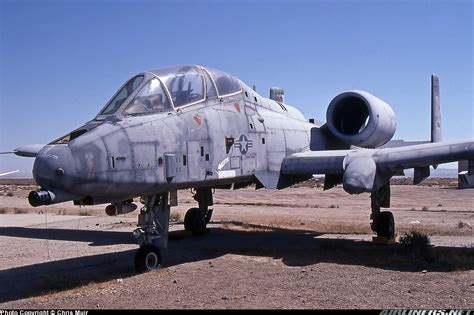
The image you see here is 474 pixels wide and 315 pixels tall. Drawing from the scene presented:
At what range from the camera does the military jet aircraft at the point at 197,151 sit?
8141mm

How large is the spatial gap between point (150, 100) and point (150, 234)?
8.25 ft

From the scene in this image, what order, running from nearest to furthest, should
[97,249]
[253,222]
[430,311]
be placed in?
[430,311], [97,249], [253,222]

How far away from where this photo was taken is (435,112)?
16.4 metres

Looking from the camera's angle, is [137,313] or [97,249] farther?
[97,249]

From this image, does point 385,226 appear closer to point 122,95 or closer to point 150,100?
point 150,100

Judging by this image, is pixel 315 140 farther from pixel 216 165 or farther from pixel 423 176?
pixel 216 165

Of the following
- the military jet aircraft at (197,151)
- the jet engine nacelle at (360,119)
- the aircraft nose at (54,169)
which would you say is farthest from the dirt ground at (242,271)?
the jet engine nacelle at (360,119)

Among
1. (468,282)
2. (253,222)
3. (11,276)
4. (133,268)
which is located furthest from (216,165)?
(253,222)

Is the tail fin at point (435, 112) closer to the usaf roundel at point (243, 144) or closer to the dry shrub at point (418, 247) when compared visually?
the dry shrub at point (418, 247)

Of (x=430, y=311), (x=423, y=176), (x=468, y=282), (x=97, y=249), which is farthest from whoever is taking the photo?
(x=97, y=249)

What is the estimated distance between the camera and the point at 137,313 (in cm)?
660

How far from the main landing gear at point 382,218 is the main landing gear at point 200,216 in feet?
16.4

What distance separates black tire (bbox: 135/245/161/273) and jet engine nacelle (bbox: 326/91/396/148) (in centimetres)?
688

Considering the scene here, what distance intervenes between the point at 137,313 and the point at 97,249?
Result: 279 inches
